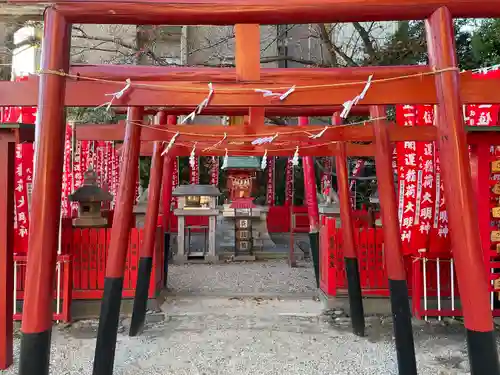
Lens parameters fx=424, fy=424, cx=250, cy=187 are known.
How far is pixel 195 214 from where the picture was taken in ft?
37.8

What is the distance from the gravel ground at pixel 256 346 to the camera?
14.3ft

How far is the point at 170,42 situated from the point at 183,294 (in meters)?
13.9

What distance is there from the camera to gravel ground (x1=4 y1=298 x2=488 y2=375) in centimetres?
436

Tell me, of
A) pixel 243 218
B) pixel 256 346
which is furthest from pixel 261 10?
pixel 243 218

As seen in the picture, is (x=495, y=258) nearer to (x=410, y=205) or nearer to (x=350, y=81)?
(x=410, y=205)

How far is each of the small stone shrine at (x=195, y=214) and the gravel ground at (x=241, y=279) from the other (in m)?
0.62

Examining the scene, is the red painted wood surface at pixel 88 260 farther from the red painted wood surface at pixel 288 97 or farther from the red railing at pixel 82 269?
the red painted wood surface at pixel 288 97

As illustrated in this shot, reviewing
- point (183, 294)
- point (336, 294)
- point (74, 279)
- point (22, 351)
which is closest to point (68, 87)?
point (22, 351)

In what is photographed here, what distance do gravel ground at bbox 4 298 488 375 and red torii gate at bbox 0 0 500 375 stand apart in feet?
7.61

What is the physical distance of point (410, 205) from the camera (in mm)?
5766

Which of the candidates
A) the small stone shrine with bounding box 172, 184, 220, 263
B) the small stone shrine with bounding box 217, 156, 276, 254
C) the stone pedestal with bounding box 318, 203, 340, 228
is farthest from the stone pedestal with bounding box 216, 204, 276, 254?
the stone pedestal with bounding box 318, 203, 340, 228

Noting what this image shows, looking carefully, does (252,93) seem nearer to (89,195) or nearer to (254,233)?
(89,195)

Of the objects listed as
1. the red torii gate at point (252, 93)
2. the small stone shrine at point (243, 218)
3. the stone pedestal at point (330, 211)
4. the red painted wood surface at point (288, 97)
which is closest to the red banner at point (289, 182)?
the small stone shrine at point (243, 218)

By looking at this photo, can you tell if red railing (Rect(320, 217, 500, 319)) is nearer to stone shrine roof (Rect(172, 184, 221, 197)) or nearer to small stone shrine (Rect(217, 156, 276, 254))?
small stone shrine (Rect(217, 156, 276, 254))
